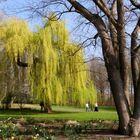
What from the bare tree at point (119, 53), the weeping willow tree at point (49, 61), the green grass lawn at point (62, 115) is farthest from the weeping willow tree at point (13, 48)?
the bare tree at point (119, 53)

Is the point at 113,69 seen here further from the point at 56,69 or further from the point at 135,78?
the point at 56,69

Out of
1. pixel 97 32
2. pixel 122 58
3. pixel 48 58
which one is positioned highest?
pixel 48 58

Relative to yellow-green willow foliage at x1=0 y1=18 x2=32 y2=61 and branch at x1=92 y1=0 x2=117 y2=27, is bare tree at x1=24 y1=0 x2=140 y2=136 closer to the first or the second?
branch at x1=92 y1=0 x2=117 y2=27

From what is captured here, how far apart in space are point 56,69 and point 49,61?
0.91 metres

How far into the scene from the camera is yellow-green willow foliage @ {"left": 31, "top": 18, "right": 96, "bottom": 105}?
3488cm

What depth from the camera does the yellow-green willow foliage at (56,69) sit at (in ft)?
114

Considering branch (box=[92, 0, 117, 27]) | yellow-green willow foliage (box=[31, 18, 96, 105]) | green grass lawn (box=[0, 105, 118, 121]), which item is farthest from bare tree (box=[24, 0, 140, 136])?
yellow-green willow foliage (box=[31, 18, 96, 105])

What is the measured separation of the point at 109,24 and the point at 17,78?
2308 cm

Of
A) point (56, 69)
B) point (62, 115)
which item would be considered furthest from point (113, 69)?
point (56, 69)

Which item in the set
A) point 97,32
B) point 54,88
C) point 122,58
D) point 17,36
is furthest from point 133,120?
point 17,36

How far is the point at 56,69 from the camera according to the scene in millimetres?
35469

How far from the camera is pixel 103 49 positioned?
46.2 feet

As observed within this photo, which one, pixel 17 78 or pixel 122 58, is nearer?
pixel 122 58

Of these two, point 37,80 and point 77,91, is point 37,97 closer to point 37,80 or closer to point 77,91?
point 37,80
